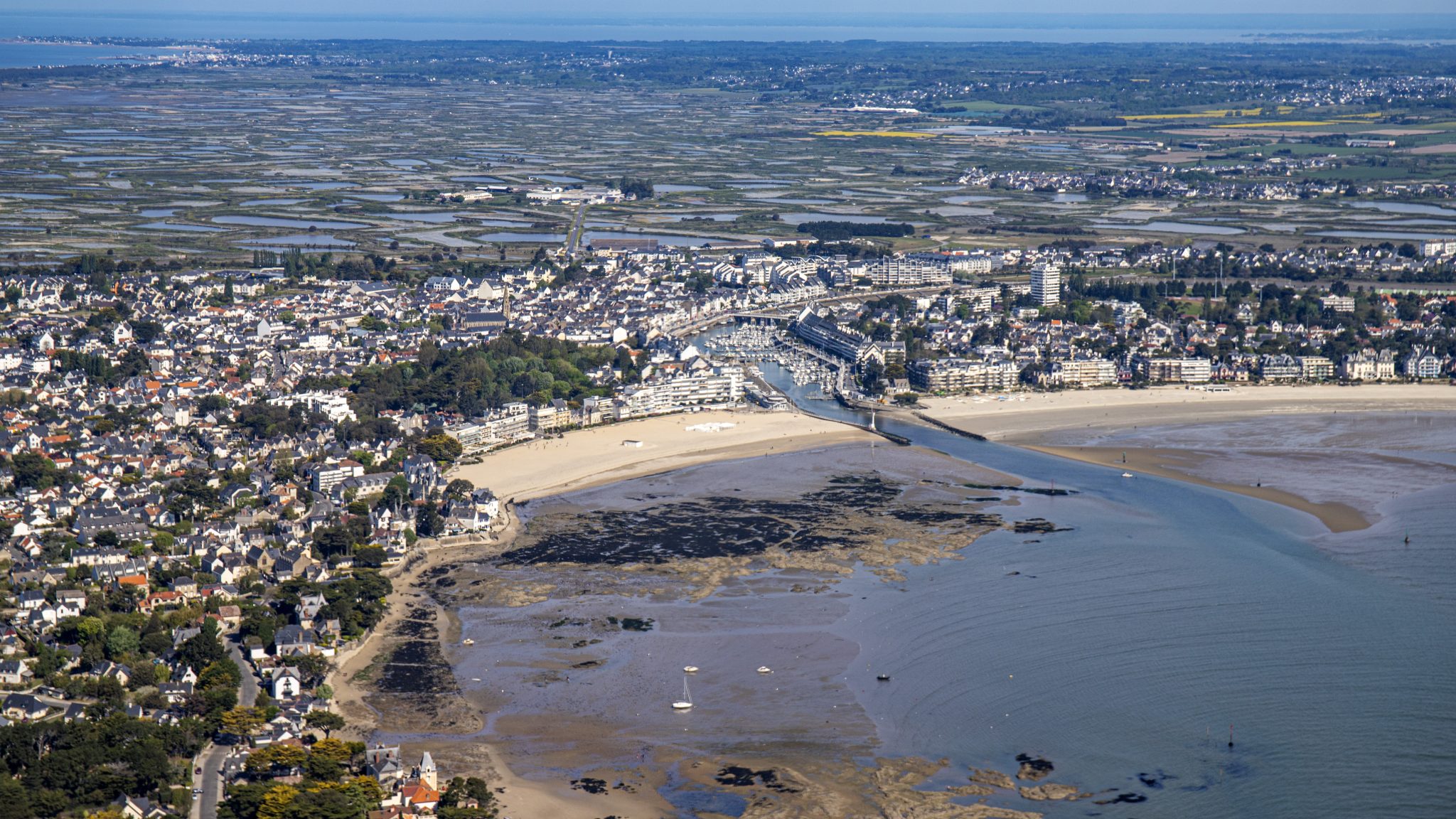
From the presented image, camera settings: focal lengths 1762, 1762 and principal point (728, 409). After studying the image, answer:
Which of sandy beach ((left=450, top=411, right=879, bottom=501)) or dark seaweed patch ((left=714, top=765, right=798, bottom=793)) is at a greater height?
dark seaweed patch ((left=714, top=765, right=798, bottom=793))

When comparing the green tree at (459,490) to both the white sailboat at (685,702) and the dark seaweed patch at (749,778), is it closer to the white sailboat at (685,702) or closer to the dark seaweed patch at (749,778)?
the white sailboat at (685,702)

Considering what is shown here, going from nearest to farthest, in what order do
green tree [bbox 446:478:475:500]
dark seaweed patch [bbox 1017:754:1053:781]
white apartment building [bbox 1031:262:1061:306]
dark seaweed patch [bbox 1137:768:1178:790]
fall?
dark seaweed patch [bbox 1137:768:1178:790]
dark seaweed patch [bbox 1017:754:1053:781]
green tree [bbox 446:478:475:500]
white apartment building [bbox 1031:262:1061:306]

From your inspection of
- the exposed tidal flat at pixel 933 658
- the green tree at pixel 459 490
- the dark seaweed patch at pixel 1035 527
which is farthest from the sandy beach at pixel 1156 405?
the green tree at pixel 459 490

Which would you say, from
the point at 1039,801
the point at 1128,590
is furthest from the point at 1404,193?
the point at 1039,801

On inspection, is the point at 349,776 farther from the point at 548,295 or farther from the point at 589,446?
the point at 548,295

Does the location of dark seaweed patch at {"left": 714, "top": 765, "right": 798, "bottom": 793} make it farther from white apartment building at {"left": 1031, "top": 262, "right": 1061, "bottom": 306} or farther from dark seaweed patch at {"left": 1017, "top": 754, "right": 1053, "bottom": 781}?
white apartment building at {"left": 1031, "top": 262, "right": 1061, "bottom": 306}

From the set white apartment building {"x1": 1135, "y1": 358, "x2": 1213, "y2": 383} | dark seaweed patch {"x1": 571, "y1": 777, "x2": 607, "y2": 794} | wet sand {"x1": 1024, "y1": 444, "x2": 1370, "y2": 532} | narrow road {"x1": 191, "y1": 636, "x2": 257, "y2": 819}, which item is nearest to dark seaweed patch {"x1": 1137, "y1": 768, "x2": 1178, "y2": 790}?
dark seaweed patch {"x1": 571, "y1": 777, "x2": 607, "y2": 794}

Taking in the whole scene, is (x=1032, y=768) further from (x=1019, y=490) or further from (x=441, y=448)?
(x=441, y=448)
